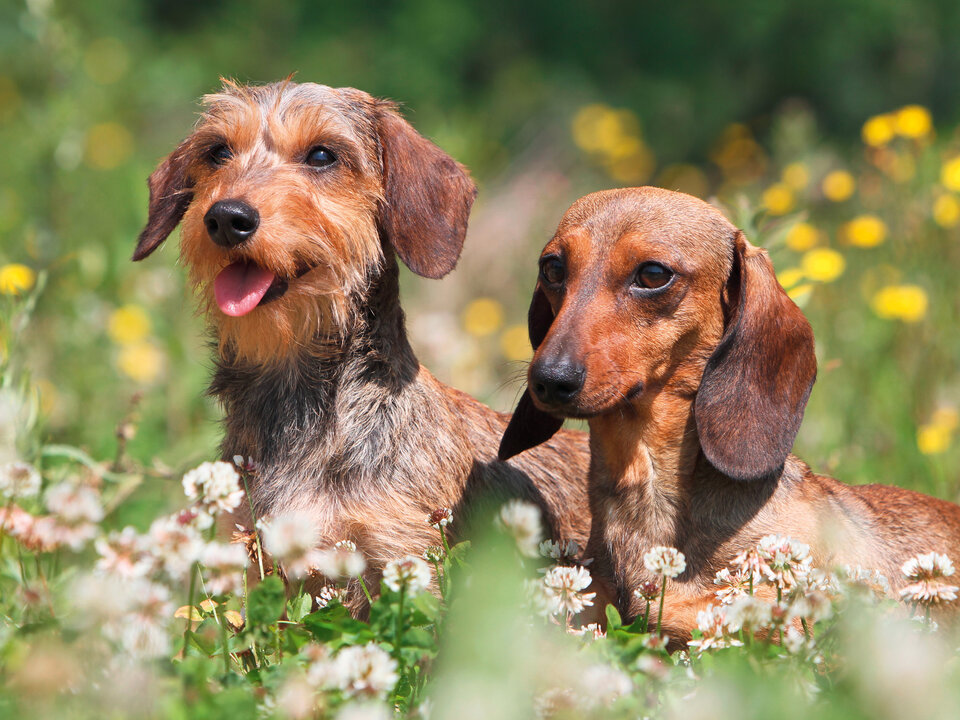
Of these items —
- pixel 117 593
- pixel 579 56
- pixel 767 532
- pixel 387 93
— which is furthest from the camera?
pixel 579 56

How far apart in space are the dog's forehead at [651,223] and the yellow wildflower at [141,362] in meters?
3.39

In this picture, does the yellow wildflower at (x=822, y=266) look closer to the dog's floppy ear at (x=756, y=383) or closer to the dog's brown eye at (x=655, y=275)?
the dog's floppy ear at (x=756, y=383)

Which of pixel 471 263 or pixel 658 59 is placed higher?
pixel 658 59

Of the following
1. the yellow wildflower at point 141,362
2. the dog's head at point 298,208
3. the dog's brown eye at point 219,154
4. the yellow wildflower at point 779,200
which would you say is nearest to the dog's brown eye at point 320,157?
the dog's head at point 298,208

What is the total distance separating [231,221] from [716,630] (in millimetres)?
1861

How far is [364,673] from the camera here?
7.66 ft

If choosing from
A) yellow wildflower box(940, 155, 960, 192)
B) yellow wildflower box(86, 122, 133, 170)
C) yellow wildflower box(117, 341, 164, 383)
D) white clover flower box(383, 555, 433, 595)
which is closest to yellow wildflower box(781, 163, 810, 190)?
yellow wildflower box(940, 155, 960, 192)

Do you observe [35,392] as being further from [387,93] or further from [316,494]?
[387,93]

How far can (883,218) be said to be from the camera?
7.21m

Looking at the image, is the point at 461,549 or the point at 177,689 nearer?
the point at 177,689

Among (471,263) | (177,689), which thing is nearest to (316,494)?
(177,689)

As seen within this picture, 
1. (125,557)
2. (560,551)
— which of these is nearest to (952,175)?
(560,551)

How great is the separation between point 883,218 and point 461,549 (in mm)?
5087

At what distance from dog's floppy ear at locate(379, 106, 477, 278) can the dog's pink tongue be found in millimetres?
469
